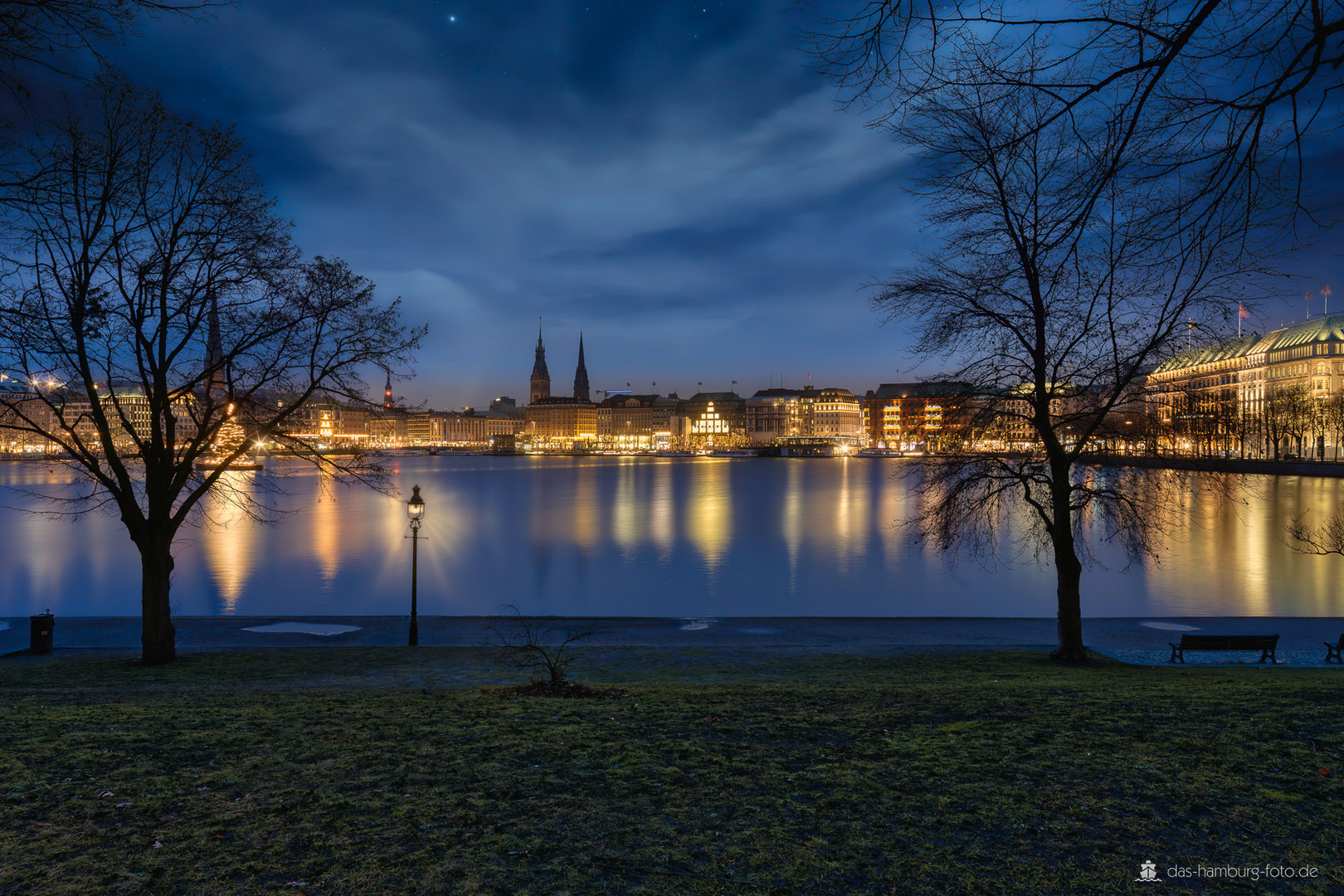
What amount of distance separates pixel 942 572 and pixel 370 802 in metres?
32.6

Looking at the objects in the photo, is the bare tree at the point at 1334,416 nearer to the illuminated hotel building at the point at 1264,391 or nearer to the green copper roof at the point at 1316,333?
the illuminated hotel building at the point at 1264,391

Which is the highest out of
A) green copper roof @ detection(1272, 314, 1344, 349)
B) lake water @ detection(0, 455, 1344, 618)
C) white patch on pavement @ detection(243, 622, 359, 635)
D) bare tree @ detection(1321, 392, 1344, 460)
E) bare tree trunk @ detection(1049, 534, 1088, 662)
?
green copper roof @ detection(1272, 314, 1344, 349)

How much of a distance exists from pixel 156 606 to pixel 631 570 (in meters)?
24.1

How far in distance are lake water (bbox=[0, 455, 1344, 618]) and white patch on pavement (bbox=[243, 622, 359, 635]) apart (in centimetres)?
448

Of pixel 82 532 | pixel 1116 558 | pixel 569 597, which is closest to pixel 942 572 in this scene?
pixel 1116 558

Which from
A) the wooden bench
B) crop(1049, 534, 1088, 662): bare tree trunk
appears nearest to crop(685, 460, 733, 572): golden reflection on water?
crop(1049, 534, 1088, 662): bare tree trunk

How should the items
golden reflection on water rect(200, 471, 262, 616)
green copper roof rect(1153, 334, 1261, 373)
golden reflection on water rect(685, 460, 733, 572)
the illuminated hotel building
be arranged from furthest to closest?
1. golden reflection on water rect(685, 460, 733, 572)
2. golden reflection on water rect(200, 471, 262, 616)
3. the illuminated hotel building
4. green copper roof rect(1153, 334, 1261, 373)

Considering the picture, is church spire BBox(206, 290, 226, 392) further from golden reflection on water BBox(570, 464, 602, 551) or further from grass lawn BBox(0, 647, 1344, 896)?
golden reflection on water BBox(570, 464, 602, 551)

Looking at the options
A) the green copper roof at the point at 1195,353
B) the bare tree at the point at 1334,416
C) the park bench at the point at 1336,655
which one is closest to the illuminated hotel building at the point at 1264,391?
the green copper roof at the point at 1195,353

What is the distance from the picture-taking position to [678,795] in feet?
16.9

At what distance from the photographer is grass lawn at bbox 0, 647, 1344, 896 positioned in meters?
4.04

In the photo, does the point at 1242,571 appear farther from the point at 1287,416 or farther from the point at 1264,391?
the point at 1264,391

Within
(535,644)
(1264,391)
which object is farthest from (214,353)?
(1264,391)

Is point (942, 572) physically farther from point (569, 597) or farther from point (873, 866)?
point (873, 866)
